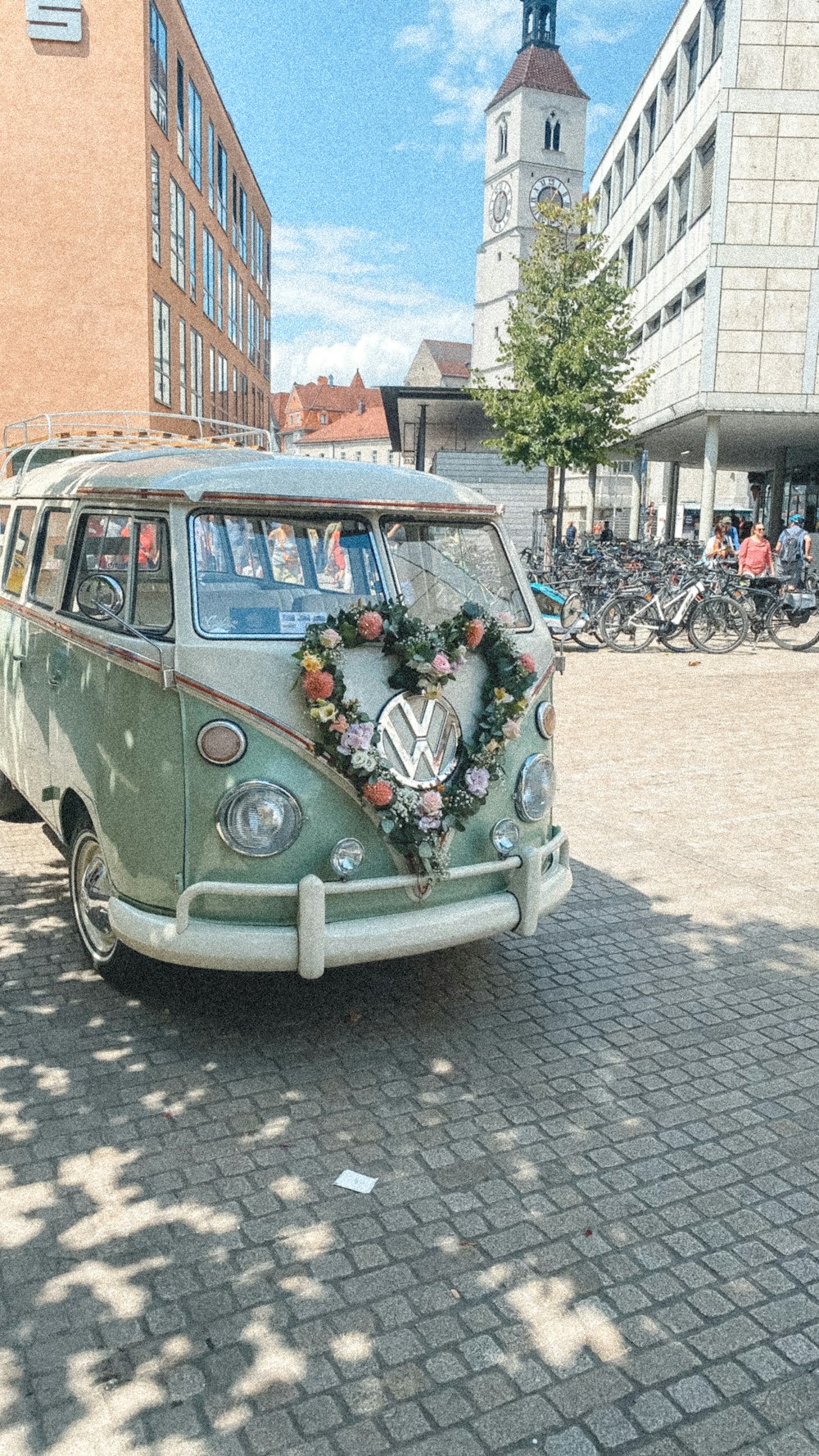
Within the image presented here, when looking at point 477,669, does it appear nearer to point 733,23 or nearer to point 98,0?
point 733,23

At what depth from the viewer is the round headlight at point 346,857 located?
433cm

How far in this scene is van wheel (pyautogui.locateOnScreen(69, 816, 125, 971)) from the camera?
500 cm

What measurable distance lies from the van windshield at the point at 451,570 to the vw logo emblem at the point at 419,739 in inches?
16.7

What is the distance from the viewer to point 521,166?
89.0 m

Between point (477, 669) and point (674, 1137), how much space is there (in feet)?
6.22

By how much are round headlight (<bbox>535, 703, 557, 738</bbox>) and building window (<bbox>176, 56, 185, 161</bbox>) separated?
117 ft

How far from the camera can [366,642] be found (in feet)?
14.6

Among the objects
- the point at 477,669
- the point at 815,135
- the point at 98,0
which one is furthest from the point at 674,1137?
the point at 98,0

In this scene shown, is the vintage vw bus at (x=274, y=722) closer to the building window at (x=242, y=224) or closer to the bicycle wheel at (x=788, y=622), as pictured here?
the bicycle wheel at (x=788, y=622)

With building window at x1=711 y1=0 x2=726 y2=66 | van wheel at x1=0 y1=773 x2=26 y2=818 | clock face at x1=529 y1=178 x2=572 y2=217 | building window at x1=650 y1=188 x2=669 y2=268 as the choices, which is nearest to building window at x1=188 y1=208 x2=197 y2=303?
building window at x1=650 y1=188 x2=669 y2=268

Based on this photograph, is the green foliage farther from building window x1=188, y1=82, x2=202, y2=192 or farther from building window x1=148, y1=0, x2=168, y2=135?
building window x1=188, y1=82, x2=202, y2=192

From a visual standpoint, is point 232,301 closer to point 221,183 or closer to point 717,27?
point 221,183

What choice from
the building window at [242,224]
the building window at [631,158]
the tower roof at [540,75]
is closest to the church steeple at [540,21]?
the tower roof at [540,75]

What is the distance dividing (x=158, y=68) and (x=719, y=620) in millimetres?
24986
